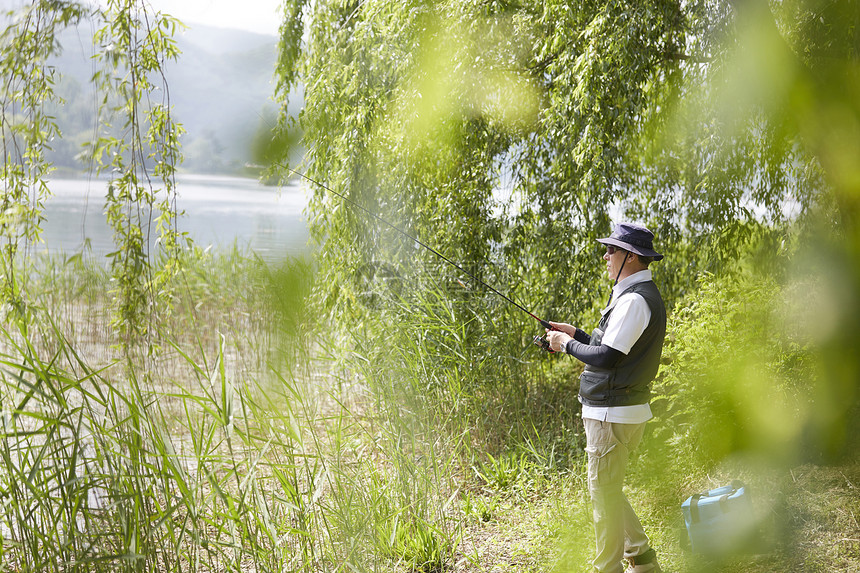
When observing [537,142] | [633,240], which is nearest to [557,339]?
[633,240]

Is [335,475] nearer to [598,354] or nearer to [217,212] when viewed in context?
[598,354]

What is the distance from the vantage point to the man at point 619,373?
273 centimetres

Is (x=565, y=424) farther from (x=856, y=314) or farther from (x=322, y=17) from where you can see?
(x=322, y=17)

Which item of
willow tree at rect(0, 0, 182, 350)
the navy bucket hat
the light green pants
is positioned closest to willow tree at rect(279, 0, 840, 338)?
willow tree at rect(0, 0, 182, 350)

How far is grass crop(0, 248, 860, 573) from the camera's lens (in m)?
2.22

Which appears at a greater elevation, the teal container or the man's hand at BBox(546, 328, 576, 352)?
the man's hand at BBox(546, 328, 576, 352)

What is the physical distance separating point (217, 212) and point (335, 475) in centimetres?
210

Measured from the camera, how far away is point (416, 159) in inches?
207

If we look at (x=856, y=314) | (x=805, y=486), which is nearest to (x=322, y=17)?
(x=856, y=314)

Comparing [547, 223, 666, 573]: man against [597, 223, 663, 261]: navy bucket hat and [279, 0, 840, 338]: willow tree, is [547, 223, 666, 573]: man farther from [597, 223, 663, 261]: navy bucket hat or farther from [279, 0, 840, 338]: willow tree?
[279, 0, 840, 338]: willow tree

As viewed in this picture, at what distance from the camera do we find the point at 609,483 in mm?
2852

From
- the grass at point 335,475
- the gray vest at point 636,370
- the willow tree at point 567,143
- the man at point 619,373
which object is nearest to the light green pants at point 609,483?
the man at point 619,373

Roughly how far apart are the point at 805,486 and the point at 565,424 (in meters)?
1.65

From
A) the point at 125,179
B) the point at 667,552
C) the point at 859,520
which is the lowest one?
the point at 667,552
